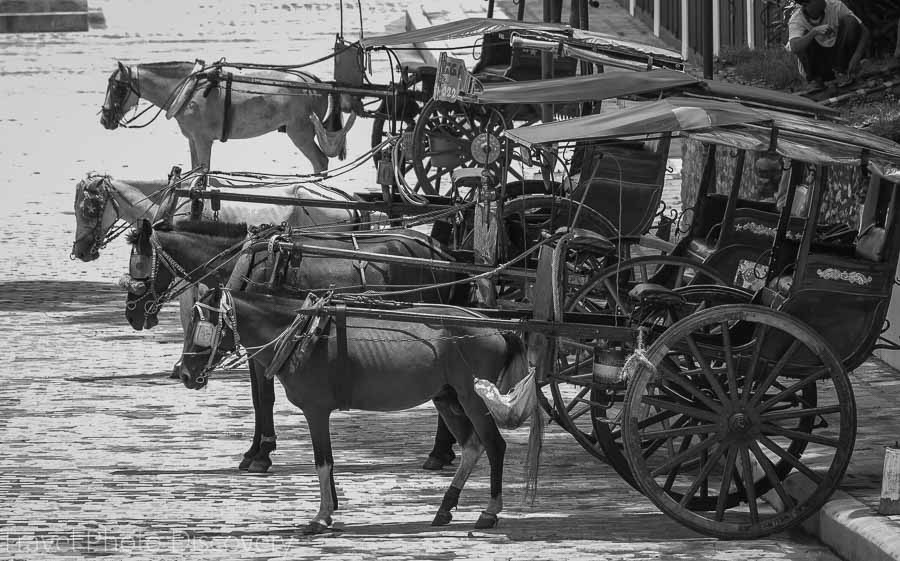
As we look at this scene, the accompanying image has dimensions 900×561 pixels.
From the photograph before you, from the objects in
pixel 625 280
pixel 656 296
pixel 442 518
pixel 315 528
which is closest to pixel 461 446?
pixel 442 518

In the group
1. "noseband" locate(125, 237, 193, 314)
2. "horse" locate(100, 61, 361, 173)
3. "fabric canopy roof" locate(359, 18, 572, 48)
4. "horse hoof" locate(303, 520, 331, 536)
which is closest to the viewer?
"horse hoof" locate(303, 520, 331, 536)

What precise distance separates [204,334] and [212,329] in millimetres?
49

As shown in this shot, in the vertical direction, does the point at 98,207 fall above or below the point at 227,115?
below

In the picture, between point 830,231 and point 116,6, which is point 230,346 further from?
point 116,6

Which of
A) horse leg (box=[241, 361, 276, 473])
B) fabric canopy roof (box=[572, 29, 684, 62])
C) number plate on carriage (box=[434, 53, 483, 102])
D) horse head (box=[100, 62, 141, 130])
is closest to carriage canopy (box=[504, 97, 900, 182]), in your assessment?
horse leg (box=[241, 361, 276, 473])

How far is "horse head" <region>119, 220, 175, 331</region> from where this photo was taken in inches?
400

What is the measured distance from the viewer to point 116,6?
125ft

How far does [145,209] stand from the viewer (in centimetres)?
1285

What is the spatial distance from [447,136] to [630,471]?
564 centimetres

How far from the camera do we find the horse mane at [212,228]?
10352 millimetres

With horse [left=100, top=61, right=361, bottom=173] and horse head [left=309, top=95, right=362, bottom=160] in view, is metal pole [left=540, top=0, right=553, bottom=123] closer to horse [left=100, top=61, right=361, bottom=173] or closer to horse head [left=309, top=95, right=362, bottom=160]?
horse [left=100, top=61, right=361, bottom=173]

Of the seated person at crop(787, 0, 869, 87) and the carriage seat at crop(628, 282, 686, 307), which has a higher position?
the seated person at crop(787, 0, 869, 87)

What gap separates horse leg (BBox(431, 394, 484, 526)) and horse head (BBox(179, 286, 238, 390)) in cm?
120

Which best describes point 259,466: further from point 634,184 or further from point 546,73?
point 546,73
